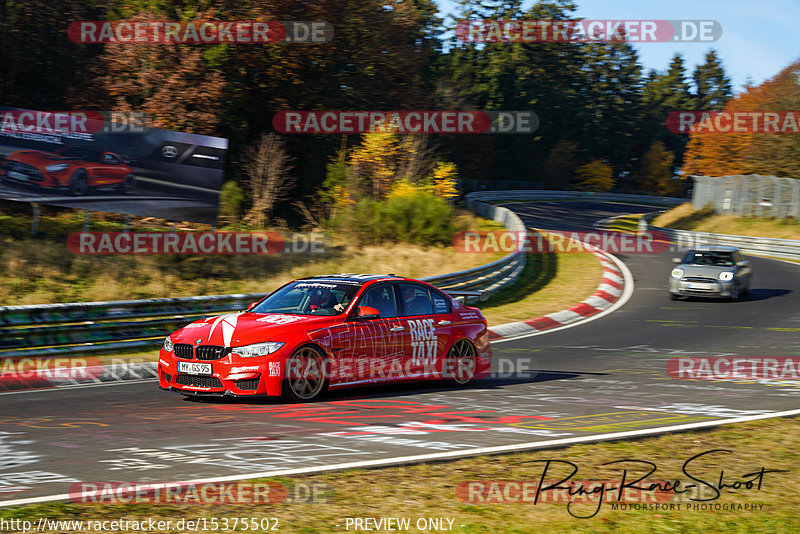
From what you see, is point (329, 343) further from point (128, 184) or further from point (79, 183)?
point (128, 184)

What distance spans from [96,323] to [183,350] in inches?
205

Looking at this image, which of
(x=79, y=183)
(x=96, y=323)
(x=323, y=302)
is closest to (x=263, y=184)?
(x=79, y=183)

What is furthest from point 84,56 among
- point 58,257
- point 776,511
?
point 776,511

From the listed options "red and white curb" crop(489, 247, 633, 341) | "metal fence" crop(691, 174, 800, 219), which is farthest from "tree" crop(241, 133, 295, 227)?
"metal fence" crop(691, 174, 800, 219)

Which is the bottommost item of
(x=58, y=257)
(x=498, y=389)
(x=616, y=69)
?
(x=498, y=389)

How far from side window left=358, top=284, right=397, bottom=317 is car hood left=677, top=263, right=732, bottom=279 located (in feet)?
48.2

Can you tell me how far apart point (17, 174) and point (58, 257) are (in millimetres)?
2444

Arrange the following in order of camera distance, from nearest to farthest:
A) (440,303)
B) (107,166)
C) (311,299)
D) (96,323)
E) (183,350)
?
(183,350), (311,299), (440,303), (96,323), (107,166)

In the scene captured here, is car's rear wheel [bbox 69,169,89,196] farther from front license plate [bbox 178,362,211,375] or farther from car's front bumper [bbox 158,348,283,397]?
car's front bumper [bbox 158,348,283,397]

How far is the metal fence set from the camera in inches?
1834

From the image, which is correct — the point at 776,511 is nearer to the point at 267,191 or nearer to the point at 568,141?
the point at 267,191

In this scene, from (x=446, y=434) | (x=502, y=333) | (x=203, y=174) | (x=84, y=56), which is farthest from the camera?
(x=84, y=56)

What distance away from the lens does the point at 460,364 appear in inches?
454

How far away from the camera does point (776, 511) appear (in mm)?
5758
